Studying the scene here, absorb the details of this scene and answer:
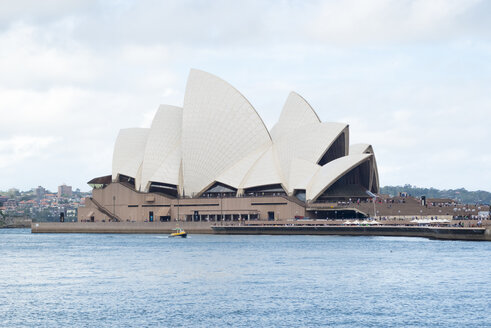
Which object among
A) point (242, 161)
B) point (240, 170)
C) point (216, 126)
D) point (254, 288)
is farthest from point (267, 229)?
point (254, 288)

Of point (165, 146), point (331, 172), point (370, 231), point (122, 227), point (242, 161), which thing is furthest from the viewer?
point (122, 227)

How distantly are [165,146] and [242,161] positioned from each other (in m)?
12.2

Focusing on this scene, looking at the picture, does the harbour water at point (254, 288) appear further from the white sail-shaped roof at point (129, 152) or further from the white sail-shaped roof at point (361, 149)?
the white sail-shaped roof at point (129, 152)

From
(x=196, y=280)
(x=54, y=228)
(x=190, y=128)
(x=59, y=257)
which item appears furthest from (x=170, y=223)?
(x=196, y=280)

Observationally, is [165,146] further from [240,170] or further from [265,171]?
[265,171]

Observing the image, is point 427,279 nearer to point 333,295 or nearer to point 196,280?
point 333,295

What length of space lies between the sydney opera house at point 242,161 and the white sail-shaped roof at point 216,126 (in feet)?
0.40

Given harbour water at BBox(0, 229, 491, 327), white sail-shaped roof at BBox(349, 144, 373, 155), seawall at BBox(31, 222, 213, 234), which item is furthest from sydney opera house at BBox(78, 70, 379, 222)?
harbour water at BBox(0, 229, 491, 327)

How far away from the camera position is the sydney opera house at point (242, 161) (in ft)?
304

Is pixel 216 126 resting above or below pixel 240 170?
above

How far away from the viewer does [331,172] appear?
90.1m

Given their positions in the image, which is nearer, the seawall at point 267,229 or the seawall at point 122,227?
the seawall at point 267,229

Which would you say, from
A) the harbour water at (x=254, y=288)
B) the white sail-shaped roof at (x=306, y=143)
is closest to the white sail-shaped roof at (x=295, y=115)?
the white sail-shaped roof at (x=306, y=143)

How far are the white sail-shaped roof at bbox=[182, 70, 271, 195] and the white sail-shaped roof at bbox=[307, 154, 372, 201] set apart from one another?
8.53 m
